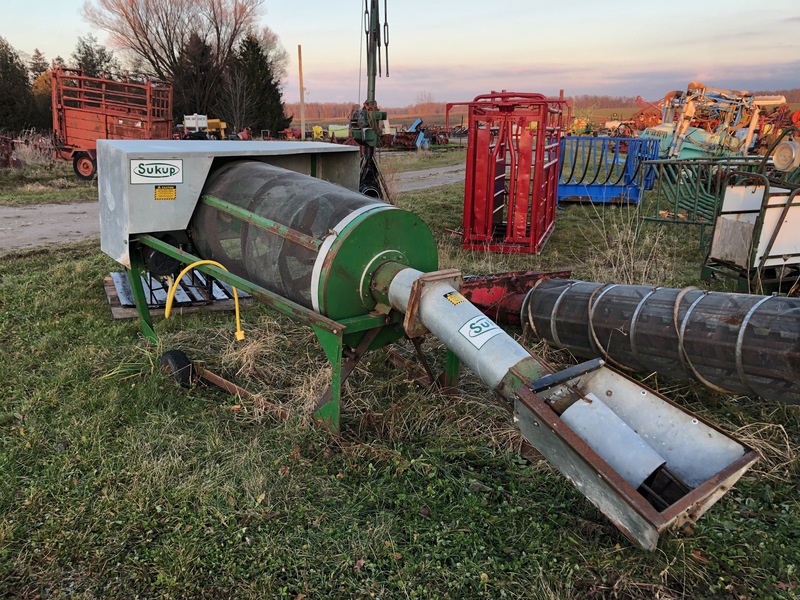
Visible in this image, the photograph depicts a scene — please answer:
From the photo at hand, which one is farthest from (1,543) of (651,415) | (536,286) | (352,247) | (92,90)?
(92,90)

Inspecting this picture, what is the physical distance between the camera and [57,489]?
2697mm

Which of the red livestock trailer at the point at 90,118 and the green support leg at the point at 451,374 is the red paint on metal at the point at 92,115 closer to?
the red livestock trailer at the point at 90,118

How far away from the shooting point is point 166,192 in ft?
11.8

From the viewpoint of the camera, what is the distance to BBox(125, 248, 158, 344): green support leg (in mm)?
3928

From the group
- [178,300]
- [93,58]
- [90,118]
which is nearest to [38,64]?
[93,58]

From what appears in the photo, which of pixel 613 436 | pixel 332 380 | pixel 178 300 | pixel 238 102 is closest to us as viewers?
pixel 613 436

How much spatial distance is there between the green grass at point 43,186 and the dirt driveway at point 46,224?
57 centimetres

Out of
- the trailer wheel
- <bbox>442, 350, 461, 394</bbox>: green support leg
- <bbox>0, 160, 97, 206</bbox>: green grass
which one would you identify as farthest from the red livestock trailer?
<bbox>442, 350, 461, 394</bbox>: green support leg

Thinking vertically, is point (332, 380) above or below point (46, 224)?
below

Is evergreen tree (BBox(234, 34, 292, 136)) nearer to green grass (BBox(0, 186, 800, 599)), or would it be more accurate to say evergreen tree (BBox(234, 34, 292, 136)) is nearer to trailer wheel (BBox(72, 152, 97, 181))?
trailer wheel (BBox(72, 152, 97, 181))

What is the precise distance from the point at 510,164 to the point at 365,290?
17.8ft

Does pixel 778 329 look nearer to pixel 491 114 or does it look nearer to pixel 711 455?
pixel 711 455

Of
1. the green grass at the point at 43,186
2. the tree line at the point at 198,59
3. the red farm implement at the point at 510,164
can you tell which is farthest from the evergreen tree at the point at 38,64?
the red farm implement at the point at 510,164

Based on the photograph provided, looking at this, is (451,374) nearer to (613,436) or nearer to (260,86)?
(613,436)
